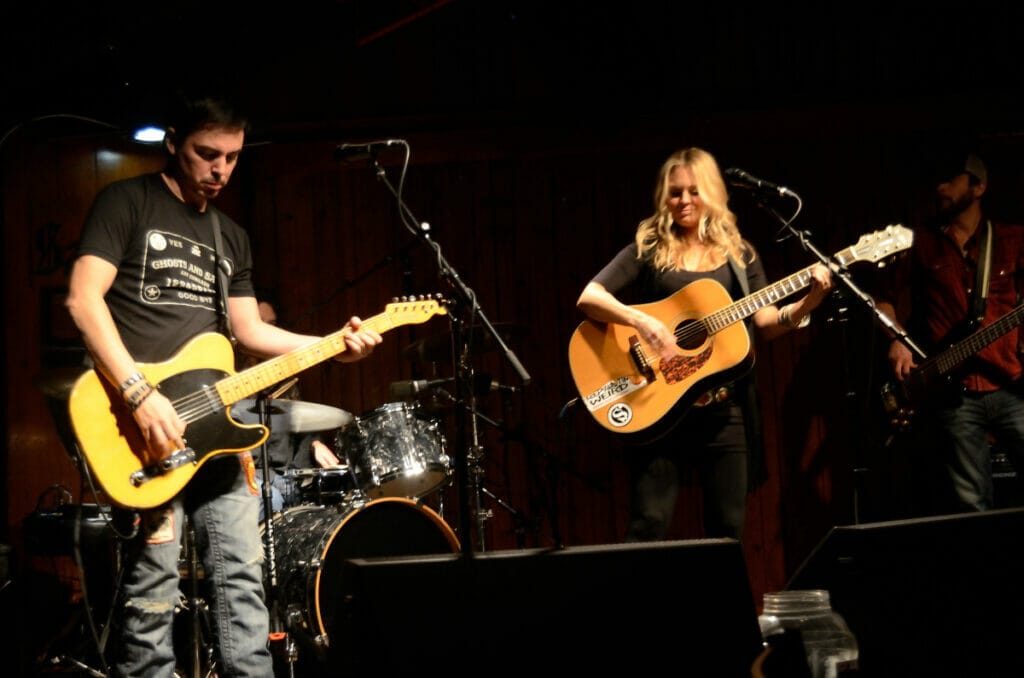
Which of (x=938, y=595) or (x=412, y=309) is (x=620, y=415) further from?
(x=938, y=595)

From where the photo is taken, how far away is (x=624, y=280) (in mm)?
4359

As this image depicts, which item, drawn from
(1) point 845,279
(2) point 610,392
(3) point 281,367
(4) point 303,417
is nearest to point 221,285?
(3) point 281,367

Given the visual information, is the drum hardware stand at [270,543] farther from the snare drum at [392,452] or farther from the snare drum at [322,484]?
the snare drum at [392,452]

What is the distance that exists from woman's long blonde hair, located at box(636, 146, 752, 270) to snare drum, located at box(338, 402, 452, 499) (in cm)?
139

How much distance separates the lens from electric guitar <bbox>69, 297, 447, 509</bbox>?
3.02m

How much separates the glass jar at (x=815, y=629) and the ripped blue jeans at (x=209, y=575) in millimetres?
2007

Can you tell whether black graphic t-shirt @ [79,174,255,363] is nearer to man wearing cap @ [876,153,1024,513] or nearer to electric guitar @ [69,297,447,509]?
electric guitar @ [69,297,447,509]

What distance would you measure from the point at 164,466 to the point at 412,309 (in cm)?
124

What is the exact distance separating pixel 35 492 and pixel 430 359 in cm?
266

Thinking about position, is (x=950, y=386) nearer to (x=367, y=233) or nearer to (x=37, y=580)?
(x=367, y=233)

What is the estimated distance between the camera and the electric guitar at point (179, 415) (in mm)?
3023

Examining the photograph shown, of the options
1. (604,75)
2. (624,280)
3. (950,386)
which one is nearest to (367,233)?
(604,75)

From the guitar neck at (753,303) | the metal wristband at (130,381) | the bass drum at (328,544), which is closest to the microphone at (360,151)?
the metal wristband at (130,381)

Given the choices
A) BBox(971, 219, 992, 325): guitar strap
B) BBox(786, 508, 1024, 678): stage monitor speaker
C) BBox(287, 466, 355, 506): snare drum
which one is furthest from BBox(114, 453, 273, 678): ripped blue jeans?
BBox(971, 219, 992, 325): guitar strap
